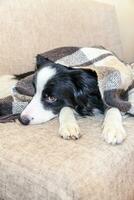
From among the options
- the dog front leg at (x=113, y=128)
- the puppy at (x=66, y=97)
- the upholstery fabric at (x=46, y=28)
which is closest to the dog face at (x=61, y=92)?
the puppy at (x=66, y=97)

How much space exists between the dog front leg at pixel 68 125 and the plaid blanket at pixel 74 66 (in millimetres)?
150

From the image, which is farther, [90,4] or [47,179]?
[90,4]

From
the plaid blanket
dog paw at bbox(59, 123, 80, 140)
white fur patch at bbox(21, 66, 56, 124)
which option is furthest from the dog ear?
dog paw at bbox(59, 123, 80, 140)

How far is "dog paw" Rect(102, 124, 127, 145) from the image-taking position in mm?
1117

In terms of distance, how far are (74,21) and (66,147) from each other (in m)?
1.05

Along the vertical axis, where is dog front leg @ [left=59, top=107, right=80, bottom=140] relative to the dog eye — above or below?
below

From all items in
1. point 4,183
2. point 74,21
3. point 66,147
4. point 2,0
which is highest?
point 2,0

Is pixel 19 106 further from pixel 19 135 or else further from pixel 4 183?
pixel 4 183

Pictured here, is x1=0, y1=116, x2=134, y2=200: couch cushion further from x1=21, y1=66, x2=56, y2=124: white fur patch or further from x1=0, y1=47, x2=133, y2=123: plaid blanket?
x1=0, y1=47, x2=133, y2=123: plaid blanket

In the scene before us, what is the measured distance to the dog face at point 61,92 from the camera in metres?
1.32

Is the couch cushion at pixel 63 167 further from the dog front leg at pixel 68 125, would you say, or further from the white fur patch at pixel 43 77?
the white fur patch at pixel 43 77

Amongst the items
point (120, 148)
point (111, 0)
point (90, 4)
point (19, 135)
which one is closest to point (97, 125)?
point (120, 148)

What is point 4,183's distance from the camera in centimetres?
109

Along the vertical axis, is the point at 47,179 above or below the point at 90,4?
below
